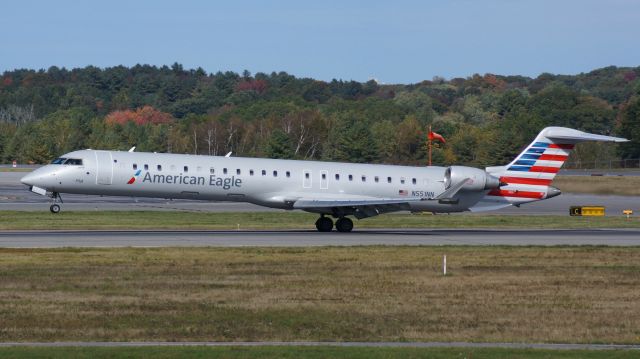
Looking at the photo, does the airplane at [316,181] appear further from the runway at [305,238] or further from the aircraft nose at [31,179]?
the runway at [305,238]

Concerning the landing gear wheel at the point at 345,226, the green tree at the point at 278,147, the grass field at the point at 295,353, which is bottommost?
the grass field at the point at 295,353

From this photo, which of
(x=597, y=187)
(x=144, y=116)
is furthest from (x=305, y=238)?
(x=144, y=116)

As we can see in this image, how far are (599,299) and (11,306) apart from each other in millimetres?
12139

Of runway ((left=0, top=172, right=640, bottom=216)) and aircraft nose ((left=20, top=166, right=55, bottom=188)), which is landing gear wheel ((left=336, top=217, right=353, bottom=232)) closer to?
aircraft nose ((left=20, top=166, right=55, bottom=188))

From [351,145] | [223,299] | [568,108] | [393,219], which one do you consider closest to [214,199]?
[393,219]

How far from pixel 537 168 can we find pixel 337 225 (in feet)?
27.8

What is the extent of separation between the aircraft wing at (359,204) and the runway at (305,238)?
0.91 meters

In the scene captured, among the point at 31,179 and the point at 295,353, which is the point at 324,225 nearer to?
the point at 31,179

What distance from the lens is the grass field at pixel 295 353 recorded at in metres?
15.6

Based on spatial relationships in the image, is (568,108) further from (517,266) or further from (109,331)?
(109,331)

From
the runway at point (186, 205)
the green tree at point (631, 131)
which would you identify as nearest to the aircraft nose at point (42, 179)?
the runway at point (186, 205)

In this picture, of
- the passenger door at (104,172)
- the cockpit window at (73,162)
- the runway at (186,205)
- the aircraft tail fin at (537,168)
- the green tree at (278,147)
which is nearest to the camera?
the passenger door at (104,172)

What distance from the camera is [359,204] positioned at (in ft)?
129

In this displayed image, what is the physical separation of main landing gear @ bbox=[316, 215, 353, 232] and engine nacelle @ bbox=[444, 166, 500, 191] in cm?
422
